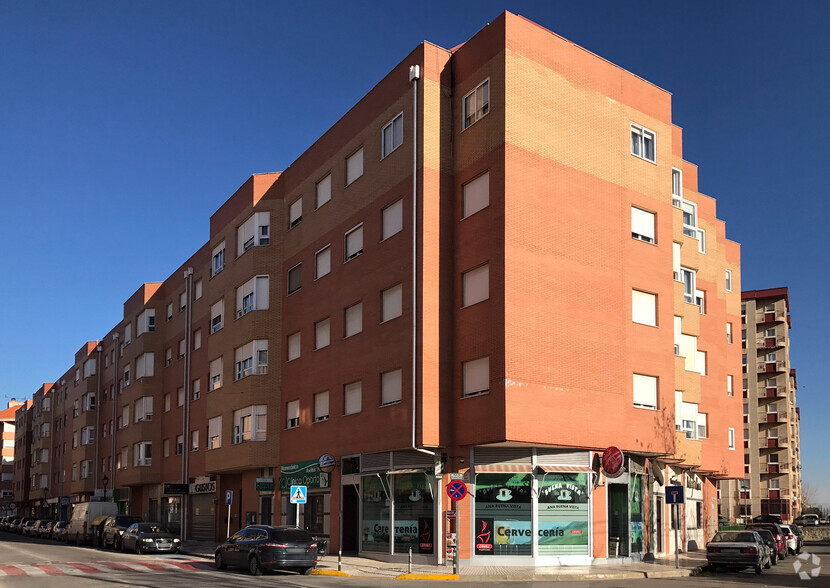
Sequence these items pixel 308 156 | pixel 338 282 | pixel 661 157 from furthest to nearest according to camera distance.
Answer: pixel 308 156
pixel 338 282
pixel 661 157

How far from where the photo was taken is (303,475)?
37375mm

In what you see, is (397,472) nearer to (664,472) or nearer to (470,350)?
(470,350)

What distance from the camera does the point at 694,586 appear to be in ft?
77.4

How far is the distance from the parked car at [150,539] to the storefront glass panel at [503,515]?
16265 mm

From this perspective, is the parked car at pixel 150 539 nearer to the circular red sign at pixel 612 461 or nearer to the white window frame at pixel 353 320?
the white window frame at pixel 353 320

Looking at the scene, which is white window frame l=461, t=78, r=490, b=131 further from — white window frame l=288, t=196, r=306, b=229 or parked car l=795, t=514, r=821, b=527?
parked car l=795, t=514, r=821, b=527

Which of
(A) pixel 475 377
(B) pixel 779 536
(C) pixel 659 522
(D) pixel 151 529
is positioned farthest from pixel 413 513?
(B) pixel 779 536

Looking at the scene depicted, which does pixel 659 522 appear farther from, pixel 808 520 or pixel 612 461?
pixel 808 520

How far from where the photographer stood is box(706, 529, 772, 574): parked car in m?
30.2

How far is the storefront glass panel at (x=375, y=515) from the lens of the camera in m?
32.0

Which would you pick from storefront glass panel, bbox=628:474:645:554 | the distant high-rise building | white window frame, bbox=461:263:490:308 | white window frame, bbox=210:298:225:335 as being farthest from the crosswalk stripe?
the distant high-rise building

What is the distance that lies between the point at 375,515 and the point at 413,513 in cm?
241

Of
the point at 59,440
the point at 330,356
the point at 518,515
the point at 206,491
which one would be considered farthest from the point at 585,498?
the point at 59,440

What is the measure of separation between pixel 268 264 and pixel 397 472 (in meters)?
14.7
